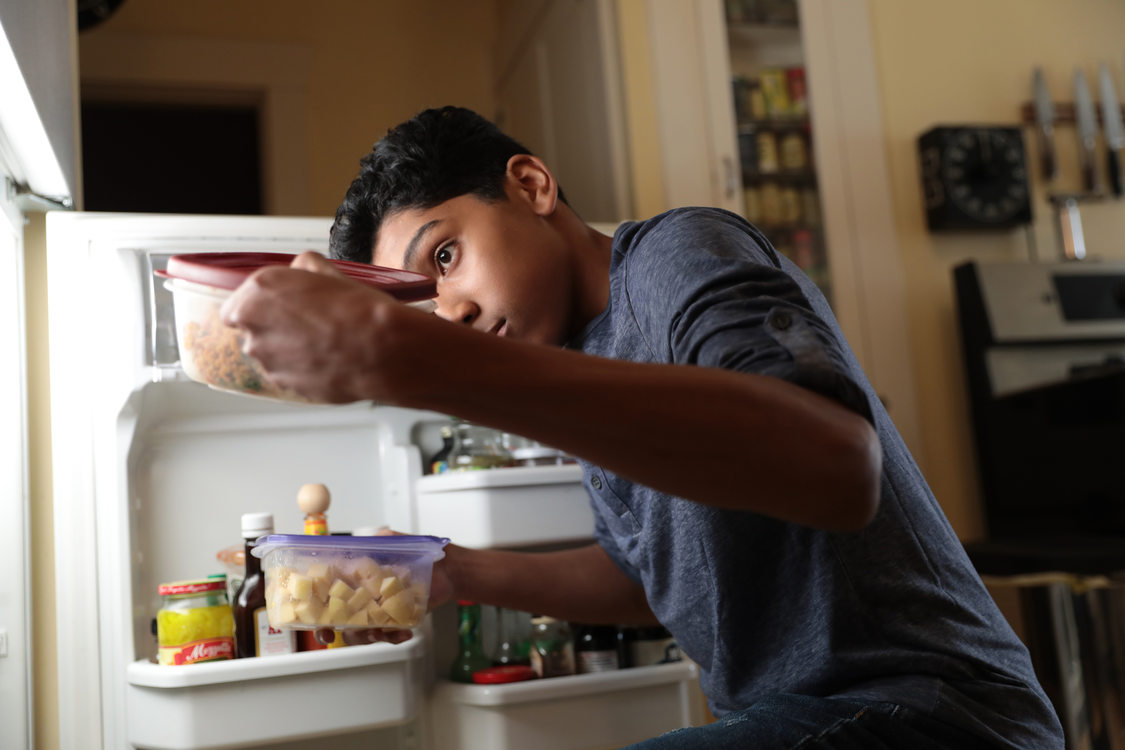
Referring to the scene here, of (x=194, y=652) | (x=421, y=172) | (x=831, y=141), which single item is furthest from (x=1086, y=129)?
(x=194, y=652)

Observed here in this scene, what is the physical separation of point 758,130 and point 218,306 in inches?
71.5

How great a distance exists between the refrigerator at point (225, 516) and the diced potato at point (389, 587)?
0.41m

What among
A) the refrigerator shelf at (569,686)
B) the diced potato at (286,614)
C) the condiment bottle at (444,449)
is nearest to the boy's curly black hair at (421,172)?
the diced potato at (286,614)

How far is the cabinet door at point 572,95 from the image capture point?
2.22 meters

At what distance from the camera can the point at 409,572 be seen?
905 millimetres

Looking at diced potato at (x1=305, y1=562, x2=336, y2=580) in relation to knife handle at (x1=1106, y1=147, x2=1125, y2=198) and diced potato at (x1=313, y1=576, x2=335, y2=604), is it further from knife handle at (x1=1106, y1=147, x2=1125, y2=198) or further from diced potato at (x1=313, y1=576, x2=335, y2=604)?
knife handle at (x1=1106, y1=147, x2=1125, y2=198)

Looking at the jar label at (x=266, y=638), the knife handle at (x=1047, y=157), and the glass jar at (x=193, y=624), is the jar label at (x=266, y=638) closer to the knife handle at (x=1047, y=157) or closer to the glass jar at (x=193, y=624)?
the glass jar at (x=193, y=624)

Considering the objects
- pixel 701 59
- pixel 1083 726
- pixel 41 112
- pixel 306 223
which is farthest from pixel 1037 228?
pixel 41 112

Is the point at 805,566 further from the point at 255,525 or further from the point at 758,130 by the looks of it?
the point at 758,130

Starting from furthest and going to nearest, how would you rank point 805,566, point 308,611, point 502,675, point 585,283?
point 502,675 → point 585,283 → point 308,611 → point 805,566

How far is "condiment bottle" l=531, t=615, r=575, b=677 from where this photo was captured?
142 centimetres

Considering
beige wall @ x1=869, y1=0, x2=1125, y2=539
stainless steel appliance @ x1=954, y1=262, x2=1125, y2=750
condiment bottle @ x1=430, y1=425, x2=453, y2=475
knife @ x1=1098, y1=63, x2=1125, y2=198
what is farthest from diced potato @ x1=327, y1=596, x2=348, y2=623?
knife @ x1=1098, y1=63, x2=1125, y2=198

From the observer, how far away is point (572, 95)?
2.48m

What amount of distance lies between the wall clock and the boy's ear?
161cm
